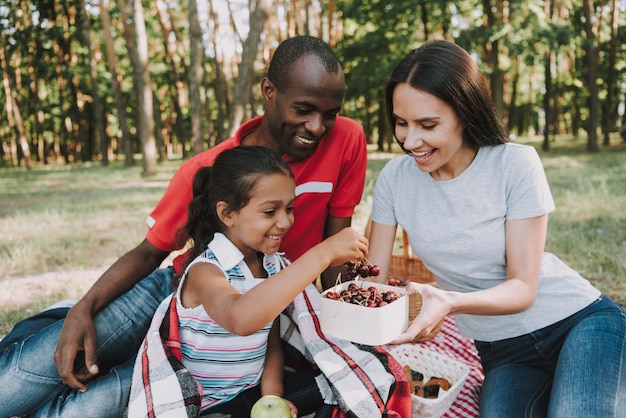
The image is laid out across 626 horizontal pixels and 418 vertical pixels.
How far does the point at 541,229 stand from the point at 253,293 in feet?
4.12

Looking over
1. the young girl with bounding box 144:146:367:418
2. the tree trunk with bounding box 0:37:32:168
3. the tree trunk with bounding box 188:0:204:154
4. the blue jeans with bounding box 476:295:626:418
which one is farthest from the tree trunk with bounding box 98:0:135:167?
the blue jeans with bounding box 476:295:626:418

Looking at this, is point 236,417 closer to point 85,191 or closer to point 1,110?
point 85,191

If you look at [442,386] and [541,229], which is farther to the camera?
[442,386]

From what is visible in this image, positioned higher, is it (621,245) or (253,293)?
(253,293)

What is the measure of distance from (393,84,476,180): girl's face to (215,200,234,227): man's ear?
0.82 meters

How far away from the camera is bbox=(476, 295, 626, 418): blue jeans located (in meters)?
1.88

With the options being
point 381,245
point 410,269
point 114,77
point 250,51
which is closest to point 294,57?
point 381,245

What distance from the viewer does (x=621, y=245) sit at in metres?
5.04

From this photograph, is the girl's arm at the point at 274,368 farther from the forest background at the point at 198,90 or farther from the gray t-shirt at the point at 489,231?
the forest background at the point at 198,90

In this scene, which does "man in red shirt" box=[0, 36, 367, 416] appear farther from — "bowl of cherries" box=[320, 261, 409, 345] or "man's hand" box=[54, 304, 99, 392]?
"bowl of cherries" box=[320, 261, 409, 345]

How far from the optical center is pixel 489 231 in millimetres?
2268

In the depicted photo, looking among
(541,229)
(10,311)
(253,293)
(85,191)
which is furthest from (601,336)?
(85,191)

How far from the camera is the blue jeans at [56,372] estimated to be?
227 centimetres

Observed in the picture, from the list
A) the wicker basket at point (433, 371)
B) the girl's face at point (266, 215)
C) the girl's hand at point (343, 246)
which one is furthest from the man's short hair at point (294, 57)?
the wicker basket at point (433, 371)
